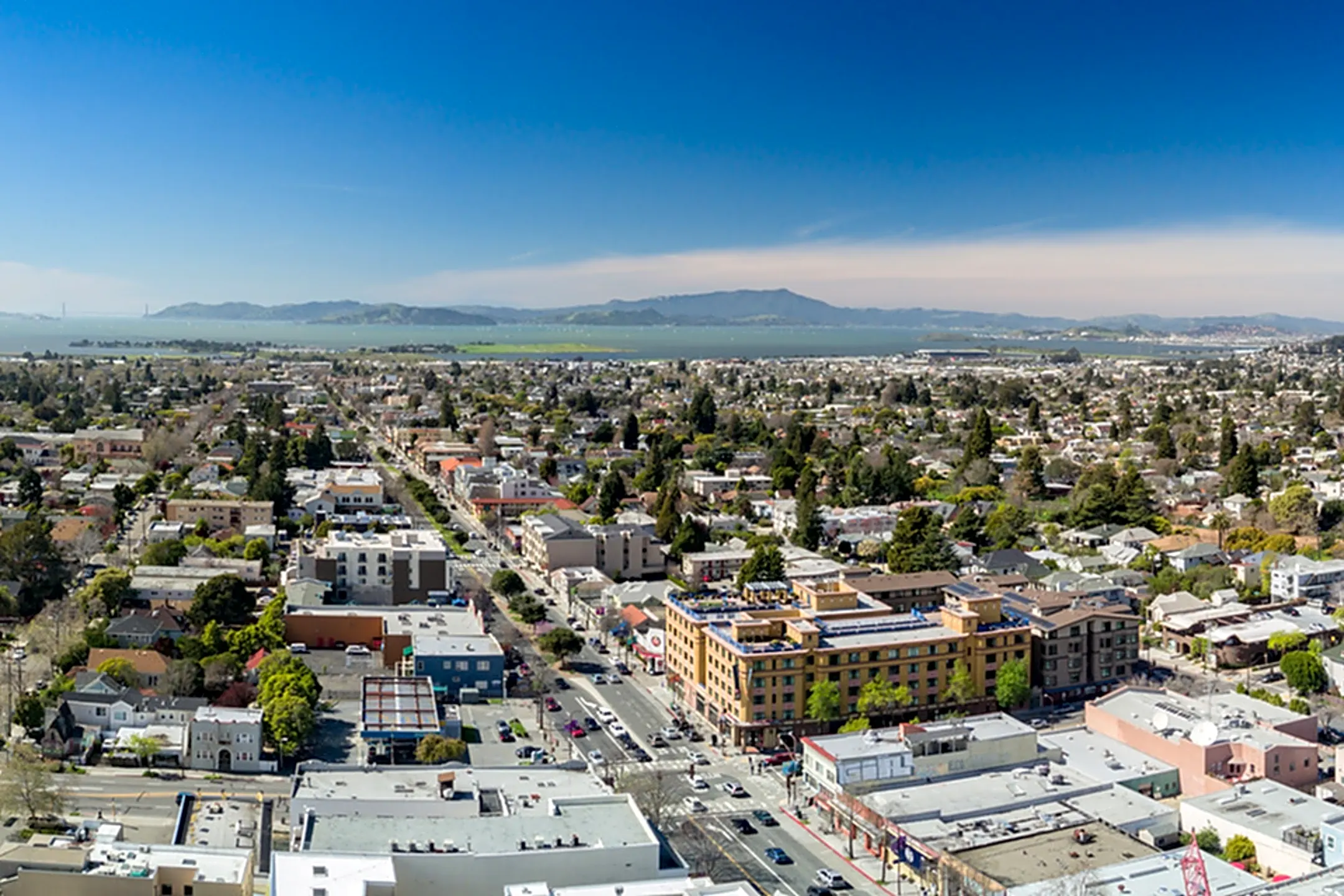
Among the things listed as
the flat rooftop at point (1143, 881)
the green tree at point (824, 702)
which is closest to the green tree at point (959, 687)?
the green tree at point (824, 702)

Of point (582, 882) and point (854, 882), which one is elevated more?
point (582, 882)

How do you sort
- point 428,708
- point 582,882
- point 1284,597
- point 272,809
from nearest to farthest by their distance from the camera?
point 582,882
point 272,809
point 428,708
point 1284,597

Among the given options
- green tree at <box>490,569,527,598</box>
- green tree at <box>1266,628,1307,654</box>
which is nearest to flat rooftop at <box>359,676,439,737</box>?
green tree at <box>490,569,527,598</box>

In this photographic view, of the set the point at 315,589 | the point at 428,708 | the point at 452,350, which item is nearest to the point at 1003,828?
the point at 428,708

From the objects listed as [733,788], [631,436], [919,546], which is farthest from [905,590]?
[631,436]

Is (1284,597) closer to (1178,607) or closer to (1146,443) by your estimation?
(1178,607)

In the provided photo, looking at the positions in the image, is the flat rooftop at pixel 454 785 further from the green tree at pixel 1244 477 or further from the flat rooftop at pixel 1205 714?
the green tree at pixel 1244 477
